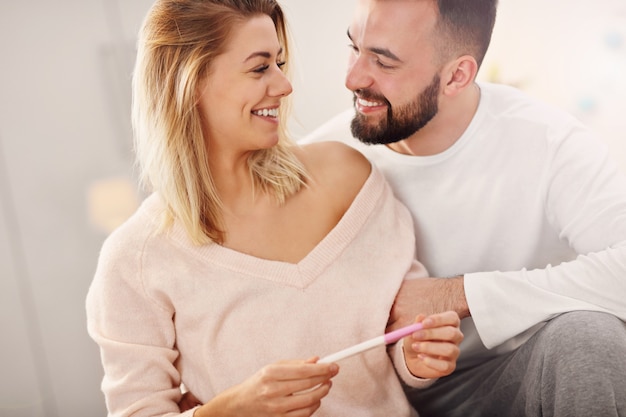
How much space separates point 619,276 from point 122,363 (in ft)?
2.95

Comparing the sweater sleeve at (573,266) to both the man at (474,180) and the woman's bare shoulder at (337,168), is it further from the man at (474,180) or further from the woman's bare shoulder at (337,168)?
the woman's bare shoulder at (337,168)

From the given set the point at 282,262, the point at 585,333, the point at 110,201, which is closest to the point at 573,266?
the point at 585,333

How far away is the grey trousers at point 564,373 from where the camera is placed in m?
1.13

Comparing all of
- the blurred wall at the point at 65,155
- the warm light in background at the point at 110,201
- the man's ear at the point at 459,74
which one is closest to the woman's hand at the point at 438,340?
the man's ear at the point at 459,74

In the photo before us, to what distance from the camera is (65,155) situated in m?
2.12

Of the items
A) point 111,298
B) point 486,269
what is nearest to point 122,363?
point 111,298

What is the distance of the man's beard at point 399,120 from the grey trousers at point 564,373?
51 cm

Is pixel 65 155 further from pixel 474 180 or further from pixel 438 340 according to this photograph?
pixel 438 340

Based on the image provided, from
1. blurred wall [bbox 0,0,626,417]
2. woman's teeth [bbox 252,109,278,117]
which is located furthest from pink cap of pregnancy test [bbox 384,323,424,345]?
blurred wall [bbox 0,0,626,417]

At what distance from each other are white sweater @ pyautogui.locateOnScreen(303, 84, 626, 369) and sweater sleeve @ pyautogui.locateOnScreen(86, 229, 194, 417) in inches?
23.0

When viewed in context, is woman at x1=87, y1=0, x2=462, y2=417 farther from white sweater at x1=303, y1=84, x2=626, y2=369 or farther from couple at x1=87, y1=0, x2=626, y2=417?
white sweater at x1=303, y1=84, x2=626, y2=369

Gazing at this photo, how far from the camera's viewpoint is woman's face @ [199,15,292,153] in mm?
1247

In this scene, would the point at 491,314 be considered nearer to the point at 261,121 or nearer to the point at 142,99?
the point at 261,121

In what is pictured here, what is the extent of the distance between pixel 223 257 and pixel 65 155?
1051 millimetres
